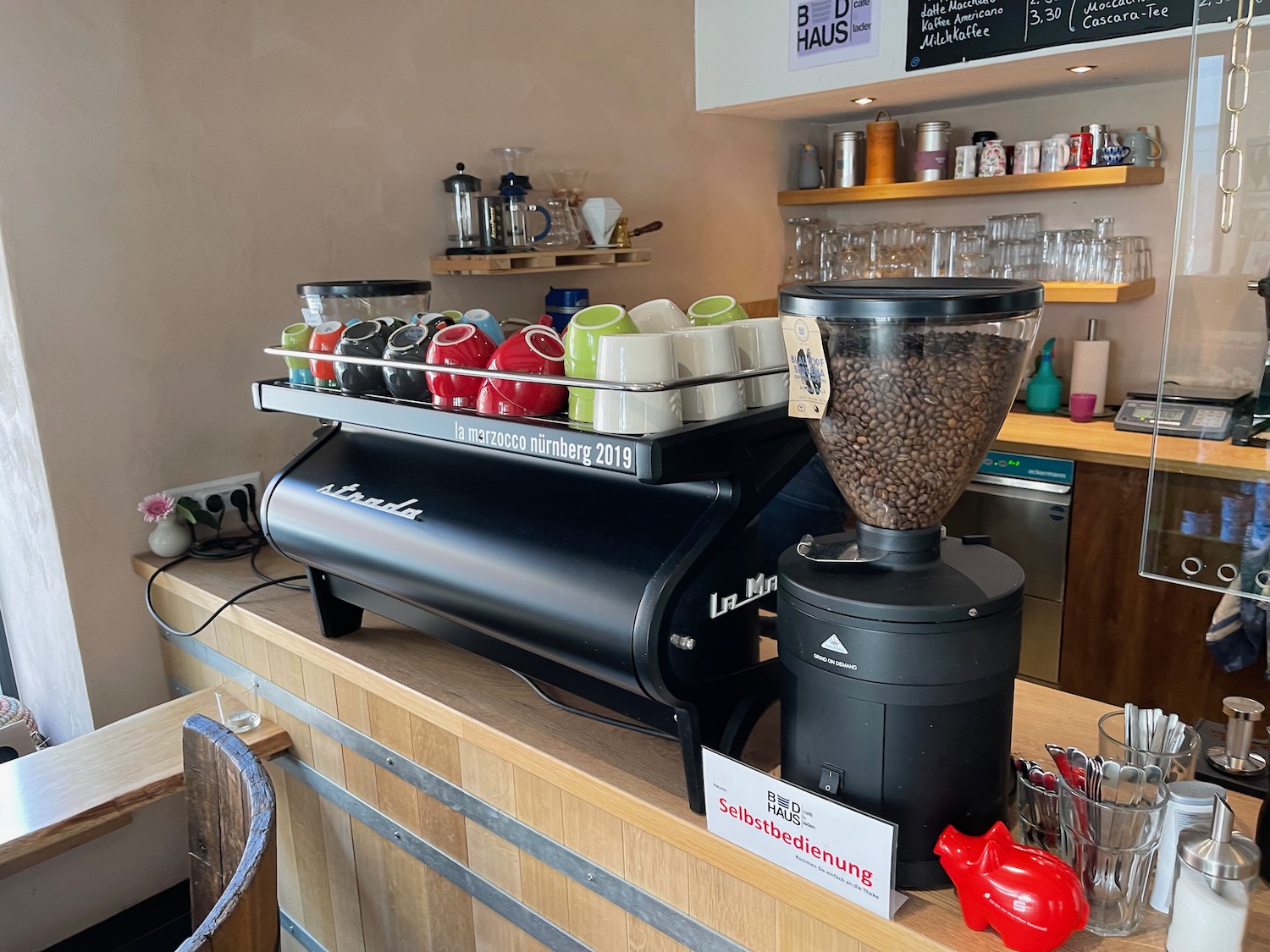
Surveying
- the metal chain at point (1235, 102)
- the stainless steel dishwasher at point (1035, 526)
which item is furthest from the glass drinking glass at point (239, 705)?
the stainless steel dishwasher at point (1035, 526)

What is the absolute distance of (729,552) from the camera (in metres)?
1.06

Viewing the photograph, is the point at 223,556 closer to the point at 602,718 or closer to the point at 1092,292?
the point at 602,718

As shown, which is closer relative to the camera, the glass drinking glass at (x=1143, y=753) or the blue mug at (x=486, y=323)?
the glass drinking glass at (x=1143, y=753)

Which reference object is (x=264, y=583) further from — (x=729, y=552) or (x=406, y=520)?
(x=729, y=552)

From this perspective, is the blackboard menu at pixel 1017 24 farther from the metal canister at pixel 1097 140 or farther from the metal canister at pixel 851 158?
the metal canister at pixel 851 158

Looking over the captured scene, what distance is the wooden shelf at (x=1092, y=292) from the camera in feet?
9.38

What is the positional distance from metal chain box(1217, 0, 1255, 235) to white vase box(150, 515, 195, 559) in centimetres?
190

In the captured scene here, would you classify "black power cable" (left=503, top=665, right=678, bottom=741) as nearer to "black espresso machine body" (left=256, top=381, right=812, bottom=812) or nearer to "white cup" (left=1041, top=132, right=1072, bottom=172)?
"black espresso machine body" (left=256, top=381, right=812, bottom=812)

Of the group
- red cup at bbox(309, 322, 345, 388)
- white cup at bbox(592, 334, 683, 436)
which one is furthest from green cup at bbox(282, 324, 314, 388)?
white cup at bbox(592, 334, 683, 436)

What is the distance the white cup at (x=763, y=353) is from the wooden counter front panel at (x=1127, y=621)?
6.12 feet

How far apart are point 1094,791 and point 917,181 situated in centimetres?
284

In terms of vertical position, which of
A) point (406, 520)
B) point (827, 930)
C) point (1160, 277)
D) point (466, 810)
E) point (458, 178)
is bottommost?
point (466, 810)

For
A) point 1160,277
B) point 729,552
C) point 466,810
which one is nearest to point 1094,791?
point 729,552

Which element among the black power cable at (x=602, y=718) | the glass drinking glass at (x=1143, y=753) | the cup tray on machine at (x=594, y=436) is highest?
the cup tray on machine at (x=594, y=436)
